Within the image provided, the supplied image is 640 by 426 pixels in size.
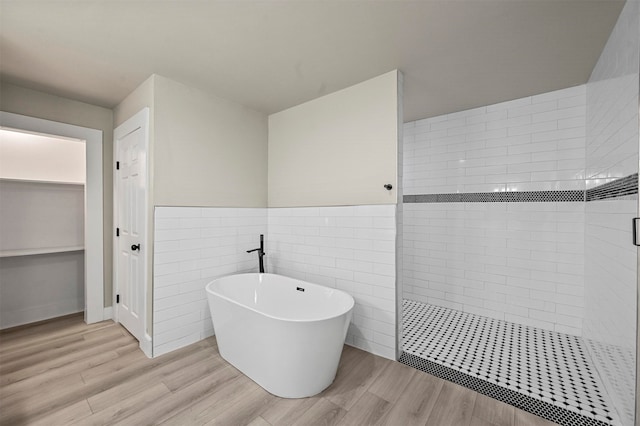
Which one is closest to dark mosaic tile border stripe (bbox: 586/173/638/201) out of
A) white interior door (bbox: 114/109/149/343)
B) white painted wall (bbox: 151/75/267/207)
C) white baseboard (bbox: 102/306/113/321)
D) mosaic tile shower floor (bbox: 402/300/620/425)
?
mosaic tile shower floor (bbox: 402/300/620/425)

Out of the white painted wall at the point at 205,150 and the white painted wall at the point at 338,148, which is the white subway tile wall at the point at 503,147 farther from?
the white painted wall at the point at 205,150

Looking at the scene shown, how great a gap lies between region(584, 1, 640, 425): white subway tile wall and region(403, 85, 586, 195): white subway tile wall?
258 mm

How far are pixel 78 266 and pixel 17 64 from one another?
2.26 meters

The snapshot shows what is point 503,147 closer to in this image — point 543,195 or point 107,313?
point 543,195

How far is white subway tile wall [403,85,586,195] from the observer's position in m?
2.73

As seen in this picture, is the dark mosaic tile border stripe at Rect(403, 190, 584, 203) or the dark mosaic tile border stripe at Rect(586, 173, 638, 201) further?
the dark mosaic tile border stripe at Rect(403, 190, 584, 203)

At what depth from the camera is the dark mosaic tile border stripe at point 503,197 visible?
275 centimetres

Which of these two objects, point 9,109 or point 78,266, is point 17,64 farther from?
point 78,266

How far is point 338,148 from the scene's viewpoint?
2.82 metres

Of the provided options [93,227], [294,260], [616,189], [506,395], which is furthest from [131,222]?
[616,189]

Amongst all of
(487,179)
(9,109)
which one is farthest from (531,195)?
(9,109)

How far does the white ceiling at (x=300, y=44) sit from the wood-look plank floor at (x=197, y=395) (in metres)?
2.53

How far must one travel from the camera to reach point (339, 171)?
281 centimetres

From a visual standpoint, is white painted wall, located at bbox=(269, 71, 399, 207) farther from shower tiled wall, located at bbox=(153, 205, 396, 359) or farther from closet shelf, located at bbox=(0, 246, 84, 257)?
closet shelf, located at bbox=(0, 246, 84, 257)
